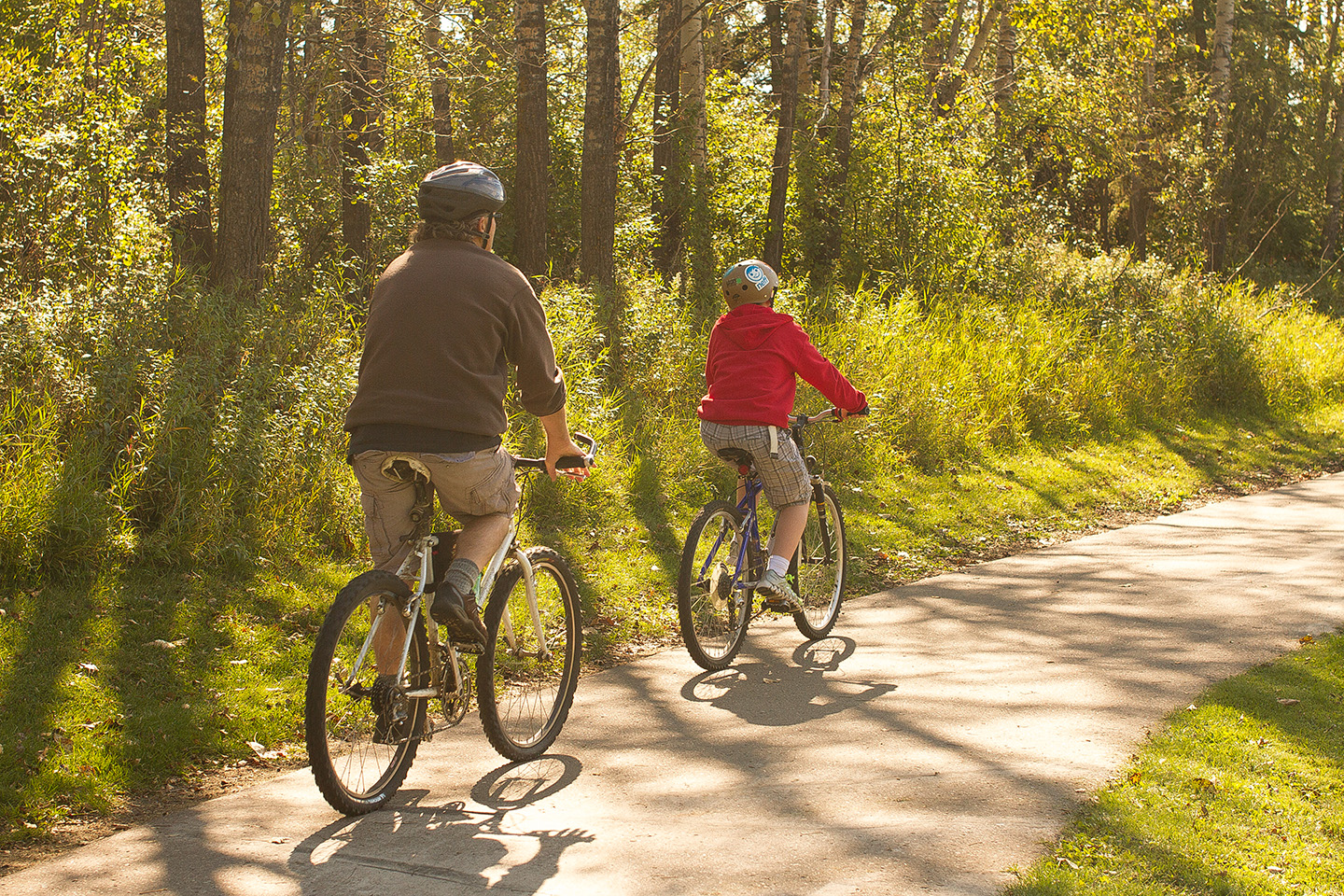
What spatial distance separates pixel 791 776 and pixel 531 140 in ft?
32.1

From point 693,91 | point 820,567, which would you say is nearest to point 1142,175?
point 693,91

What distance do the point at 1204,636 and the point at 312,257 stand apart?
39.2 ft

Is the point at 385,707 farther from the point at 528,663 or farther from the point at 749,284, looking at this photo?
the point at 749,284

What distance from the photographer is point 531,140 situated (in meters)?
13.3

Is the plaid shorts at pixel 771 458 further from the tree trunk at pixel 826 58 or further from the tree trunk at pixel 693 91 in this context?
the tree trunk at pixel 826 58

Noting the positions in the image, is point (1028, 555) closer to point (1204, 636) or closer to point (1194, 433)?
point (1204, 636)

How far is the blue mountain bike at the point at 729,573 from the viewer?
6406 mm

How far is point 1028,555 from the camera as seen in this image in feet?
32.8

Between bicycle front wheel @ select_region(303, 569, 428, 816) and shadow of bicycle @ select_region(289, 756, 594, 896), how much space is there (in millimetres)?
126

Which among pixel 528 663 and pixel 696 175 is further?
pixel 696 175

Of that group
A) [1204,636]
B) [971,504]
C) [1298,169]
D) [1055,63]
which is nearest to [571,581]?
[1204,636]

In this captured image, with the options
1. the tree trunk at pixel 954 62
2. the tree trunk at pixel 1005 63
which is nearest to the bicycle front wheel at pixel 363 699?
the tree trunk at pixel 954 62

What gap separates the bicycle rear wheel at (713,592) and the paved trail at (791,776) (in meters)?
0.18

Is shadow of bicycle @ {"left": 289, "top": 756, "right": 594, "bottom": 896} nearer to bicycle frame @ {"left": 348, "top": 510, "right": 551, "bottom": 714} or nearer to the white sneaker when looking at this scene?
bicycle frame @ {"left": 348, "top": 510, "right": 551, "bottom": 714}
